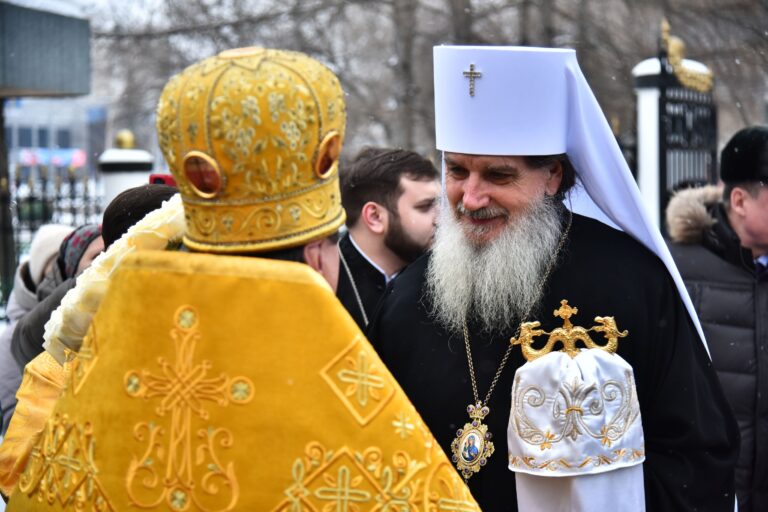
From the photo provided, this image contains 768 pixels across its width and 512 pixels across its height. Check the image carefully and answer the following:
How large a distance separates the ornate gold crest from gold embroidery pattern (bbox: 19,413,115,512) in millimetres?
1245

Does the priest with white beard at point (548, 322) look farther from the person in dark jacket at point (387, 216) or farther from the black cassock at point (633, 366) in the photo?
the person in dark jacket at point (387, 216)

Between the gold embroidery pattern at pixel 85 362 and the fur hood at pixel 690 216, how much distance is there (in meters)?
3.15

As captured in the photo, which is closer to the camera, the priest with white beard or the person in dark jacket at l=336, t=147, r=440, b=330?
the priest with white beard

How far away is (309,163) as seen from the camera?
2.26 meters

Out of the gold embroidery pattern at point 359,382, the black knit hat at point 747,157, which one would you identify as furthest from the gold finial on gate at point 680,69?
the gold embroidery pattern at point 359,382

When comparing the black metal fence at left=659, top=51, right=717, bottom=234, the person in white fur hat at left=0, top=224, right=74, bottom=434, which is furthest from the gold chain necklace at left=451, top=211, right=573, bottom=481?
the black metal fence at left=659, top=51, right=717, bottom=234

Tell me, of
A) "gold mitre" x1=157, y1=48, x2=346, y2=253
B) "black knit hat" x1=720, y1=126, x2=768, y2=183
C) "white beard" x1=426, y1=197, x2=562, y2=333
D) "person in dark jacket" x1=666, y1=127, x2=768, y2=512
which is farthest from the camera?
"black knit hat" x1=720, y1=126, x2=768, y2=183

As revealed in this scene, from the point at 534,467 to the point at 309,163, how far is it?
107 cm

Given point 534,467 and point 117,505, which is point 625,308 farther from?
point 117,505

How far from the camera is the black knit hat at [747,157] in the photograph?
15.1ft

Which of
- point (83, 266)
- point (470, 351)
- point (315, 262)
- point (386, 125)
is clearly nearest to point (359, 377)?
point (315, 262)

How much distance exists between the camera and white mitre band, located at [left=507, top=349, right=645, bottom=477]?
2.85m

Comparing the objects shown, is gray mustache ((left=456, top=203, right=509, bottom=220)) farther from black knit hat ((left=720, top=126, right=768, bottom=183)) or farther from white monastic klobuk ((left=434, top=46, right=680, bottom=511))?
black knit hat ((left=720, top=126, right=768, bottom=183))

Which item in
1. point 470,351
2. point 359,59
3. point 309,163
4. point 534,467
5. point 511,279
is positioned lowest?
point 534,467
